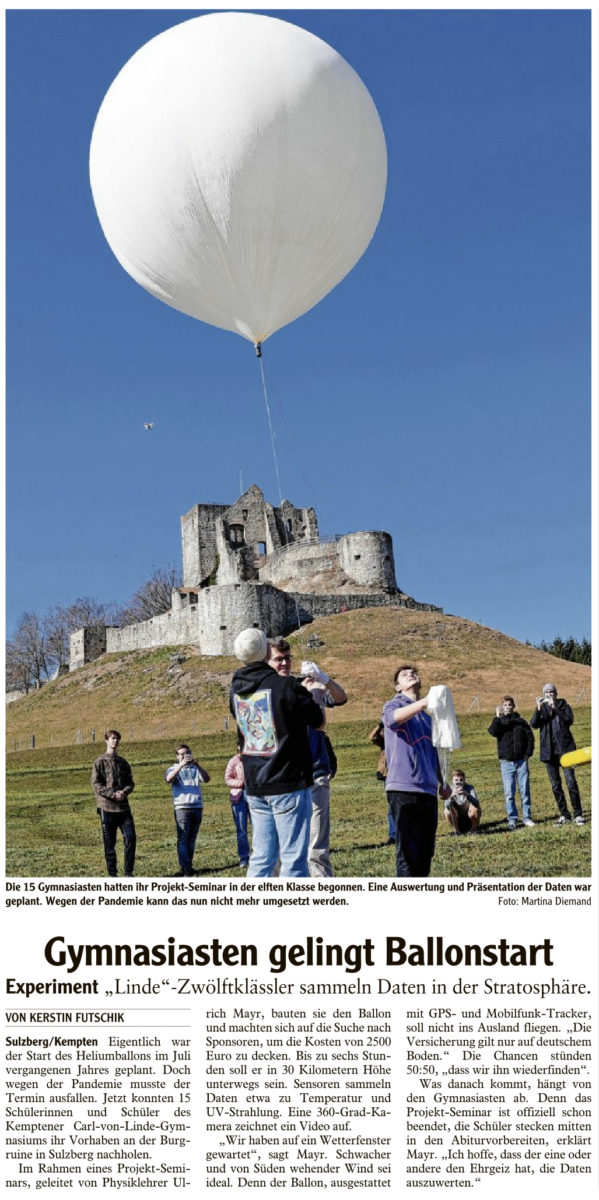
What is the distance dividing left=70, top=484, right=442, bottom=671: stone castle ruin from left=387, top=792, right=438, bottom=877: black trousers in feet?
116

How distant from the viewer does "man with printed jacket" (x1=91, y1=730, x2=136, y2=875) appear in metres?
8.62

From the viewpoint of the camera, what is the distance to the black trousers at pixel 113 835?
28.2 feet

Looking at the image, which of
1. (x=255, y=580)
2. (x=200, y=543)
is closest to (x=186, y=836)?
(x=255, y=580)

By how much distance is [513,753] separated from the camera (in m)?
9.97

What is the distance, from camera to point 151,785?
19672 millimetres

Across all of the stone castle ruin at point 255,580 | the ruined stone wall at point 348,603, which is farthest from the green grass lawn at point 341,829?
the ruined stone wall at point 348,603

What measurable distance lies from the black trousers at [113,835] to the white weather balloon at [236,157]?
15.6 feet

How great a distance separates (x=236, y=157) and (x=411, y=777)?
512 centimetres

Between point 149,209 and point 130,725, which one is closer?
point 149,209

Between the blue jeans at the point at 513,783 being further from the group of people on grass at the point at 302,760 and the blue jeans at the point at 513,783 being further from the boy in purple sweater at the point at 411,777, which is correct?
the boy in purple sweater at the point at 411,777

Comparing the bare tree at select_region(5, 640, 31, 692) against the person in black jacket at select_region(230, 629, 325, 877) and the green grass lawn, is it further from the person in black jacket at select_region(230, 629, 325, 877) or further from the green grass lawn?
the person in black jacket at select_region(230, 629, 325, 877)
